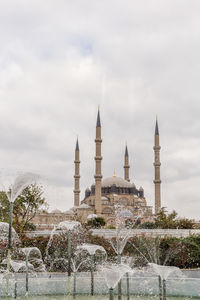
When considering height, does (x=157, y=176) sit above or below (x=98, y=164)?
below

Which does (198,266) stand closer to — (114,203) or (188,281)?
(188,281)

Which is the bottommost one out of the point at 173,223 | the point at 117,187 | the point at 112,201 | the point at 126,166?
the point at 173,223

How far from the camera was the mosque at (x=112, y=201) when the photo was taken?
44156 mm

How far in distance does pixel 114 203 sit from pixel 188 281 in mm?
44384

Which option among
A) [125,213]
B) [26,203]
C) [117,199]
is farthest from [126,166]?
[26,203]

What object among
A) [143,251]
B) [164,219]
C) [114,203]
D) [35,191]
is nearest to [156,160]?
[114,203]

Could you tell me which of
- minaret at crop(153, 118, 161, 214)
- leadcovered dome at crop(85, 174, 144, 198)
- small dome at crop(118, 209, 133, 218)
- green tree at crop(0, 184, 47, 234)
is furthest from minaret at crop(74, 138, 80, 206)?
green tree at crop(0, 184, 47, 234)

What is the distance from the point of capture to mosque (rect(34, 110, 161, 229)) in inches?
1738

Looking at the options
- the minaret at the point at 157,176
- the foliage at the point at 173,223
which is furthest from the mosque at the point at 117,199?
the foliage at the point at 173,223

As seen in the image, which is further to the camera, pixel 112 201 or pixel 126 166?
pixel 126 166

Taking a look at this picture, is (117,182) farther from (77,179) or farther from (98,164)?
(98,164)

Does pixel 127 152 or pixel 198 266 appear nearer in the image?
pixel 198 266

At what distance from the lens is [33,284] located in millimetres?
11734

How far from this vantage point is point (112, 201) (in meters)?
55.7
